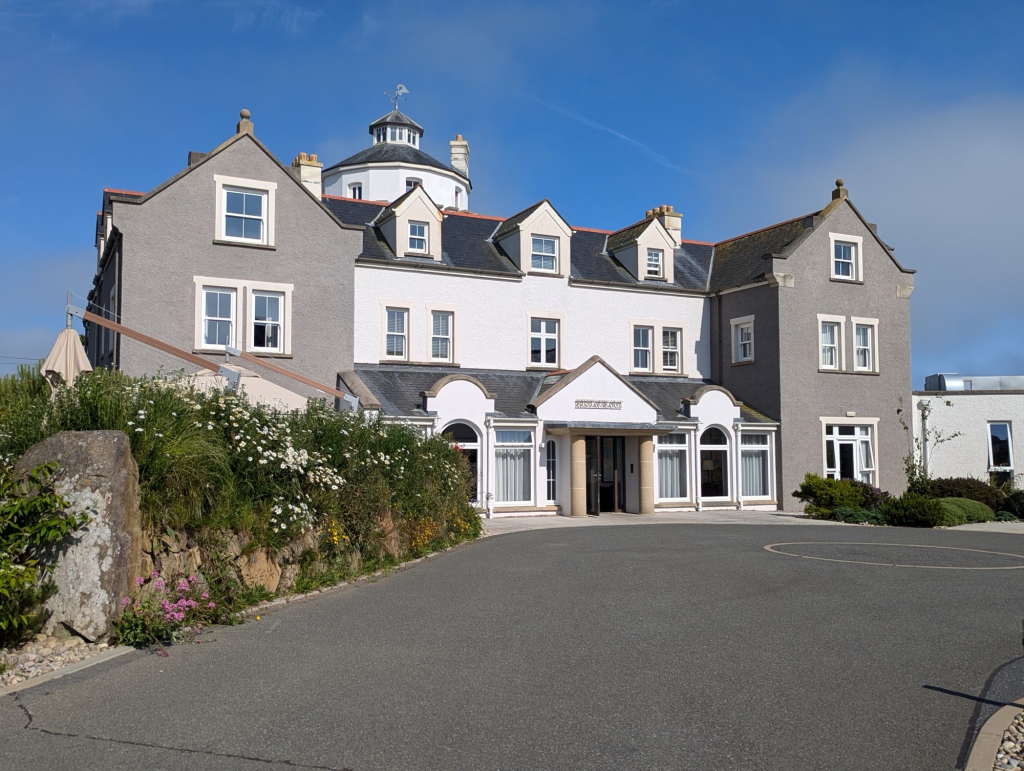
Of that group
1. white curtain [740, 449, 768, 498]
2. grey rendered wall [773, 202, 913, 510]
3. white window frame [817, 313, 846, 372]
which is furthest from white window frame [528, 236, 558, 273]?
white window frame [817, 313, 846, 372]

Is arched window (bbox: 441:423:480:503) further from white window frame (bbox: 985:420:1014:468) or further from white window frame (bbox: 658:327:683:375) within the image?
white window frame (bbox: 985:420:1014:468)

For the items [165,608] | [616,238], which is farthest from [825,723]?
[616,238]

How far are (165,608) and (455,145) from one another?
2243 inches

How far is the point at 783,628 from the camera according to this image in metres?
9.80

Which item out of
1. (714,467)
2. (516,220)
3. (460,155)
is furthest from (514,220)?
(460,155)

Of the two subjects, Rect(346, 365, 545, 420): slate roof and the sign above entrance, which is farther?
the sign above entrance

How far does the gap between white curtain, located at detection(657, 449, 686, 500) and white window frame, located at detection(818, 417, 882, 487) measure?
15.9 feet

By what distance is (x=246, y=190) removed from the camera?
2586 cm

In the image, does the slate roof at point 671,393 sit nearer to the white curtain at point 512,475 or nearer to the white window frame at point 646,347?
the white window frame at point 646,347

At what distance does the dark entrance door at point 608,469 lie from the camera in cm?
3003

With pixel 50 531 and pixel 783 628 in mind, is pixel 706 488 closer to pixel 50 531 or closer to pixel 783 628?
pixel 783 628

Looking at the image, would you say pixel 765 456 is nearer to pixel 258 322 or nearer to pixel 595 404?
pixel 595 404

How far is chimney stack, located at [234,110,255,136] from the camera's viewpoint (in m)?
26.0

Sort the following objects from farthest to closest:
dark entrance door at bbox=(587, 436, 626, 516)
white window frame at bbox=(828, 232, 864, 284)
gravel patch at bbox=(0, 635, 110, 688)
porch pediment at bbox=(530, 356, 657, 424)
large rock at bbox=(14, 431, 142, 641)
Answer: white window frame at bbox=(828, 232, 864, 284)
dark entrance door at bbox=(587, 436, 626, 516)
porch pediment at bbox=(530, 356, 657, 424)
large rock at bbox=(14, 431, 142, 641)
gravel patch at bbox=(0, 635, 110, 688)
